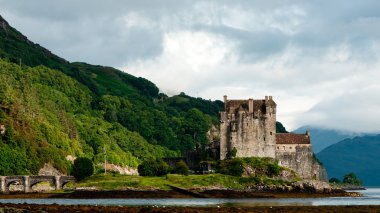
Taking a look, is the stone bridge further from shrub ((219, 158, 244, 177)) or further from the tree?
shrub ((219, 158, 244, 177))

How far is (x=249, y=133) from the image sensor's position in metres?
170

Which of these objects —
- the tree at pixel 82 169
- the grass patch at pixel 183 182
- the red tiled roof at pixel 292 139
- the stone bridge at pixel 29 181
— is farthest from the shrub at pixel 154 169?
the red tiled roof at pixel 292 139

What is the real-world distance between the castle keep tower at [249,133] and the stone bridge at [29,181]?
3409 centimetres

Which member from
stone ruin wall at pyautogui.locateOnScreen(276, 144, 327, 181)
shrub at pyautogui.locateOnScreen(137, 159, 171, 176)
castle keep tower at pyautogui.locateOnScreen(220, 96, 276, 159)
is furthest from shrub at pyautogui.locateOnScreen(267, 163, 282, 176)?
shrub at pyautogui.locateOnScreen(137, 159, 171, 176)

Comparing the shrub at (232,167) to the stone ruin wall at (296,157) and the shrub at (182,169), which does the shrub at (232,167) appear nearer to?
the shrub at (182,169)

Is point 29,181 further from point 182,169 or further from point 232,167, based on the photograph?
point 232,167

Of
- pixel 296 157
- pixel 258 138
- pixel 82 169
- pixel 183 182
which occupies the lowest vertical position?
pixel 183 182

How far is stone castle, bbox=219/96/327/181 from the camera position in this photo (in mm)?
169125

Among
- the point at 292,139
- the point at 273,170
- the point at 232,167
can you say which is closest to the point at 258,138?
the point at 273,170

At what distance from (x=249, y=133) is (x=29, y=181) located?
46.8 m

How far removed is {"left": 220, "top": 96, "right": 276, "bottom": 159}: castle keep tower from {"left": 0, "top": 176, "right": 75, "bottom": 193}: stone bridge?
3409 cm

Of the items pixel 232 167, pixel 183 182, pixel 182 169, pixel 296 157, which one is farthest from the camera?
pixel 296 157

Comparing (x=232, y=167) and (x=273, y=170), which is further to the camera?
(x=273, y=170)

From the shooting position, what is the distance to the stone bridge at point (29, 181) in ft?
554
